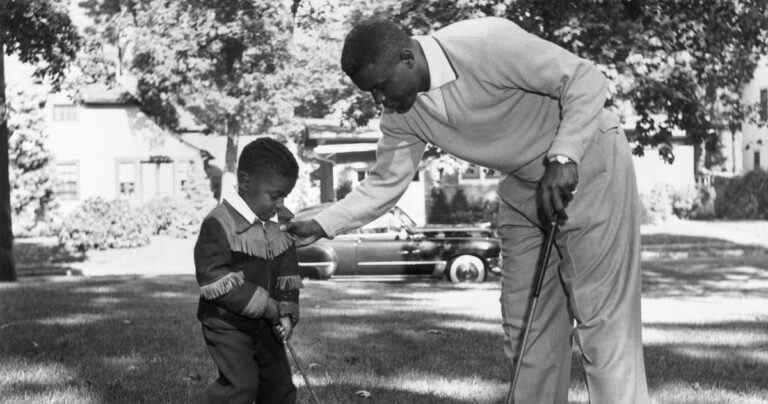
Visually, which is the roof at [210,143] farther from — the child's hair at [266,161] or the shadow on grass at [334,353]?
the child's hair at [266,161]

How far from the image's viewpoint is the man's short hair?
3990 mm

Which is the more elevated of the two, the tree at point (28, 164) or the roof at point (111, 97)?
the roof at point (111, 97)

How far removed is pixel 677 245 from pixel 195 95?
14016mm

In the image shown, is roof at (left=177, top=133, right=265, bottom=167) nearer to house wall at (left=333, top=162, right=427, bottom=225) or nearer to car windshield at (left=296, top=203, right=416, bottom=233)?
house wall at (left=333, top=162, right=427, bottom=225)

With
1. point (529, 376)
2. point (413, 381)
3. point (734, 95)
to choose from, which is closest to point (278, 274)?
point (529, 376)

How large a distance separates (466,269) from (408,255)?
3.26 ft

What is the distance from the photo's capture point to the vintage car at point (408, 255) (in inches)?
749

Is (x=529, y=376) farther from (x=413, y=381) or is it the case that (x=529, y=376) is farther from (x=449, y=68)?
(x=413, y=381)

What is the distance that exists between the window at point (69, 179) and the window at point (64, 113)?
5.13ft

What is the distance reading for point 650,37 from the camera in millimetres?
16031

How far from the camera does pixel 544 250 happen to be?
438 centimetres

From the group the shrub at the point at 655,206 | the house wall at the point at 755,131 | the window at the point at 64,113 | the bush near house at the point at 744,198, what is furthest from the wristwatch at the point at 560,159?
the house wall at the point at 755,131

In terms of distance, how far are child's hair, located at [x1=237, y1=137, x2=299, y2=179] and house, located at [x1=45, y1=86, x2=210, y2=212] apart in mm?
35308

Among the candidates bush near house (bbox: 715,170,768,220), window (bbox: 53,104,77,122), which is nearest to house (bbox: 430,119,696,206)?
bush near house (bbox: 715,170,768,220)
